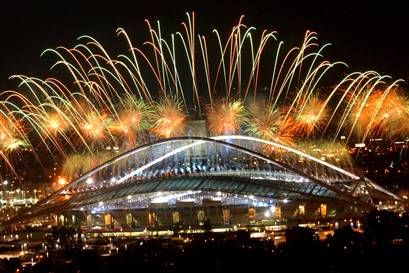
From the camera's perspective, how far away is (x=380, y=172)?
80188mm

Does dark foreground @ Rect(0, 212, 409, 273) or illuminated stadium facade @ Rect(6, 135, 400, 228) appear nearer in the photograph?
dark foreground @ Rect(0, 212, 409, 273)

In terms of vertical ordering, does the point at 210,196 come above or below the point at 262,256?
above

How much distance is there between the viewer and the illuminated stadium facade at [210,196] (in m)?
53.9

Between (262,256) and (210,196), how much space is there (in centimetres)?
2123

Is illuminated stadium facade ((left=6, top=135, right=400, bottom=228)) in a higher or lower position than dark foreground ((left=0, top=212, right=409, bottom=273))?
higher

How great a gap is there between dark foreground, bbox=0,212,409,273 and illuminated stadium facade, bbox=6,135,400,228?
12.3 metres

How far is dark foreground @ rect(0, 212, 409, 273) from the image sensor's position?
33.7 meters

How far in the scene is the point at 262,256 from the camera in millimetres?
35688

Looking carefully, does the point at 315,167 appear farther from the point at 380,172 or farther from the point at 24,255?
the point at 24,255

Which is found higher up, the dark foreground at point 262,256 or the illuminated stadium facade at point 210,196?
the illuminated stadium facade at point 210,196

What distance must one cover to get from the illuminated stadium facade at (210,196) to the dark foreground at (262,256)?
12.3m

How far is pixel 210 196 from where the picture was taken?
2233 inches

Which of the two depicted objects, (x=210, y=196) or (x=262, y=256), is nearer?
(x=262, y=256)

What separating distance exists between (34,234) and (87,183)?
30.8 feet
